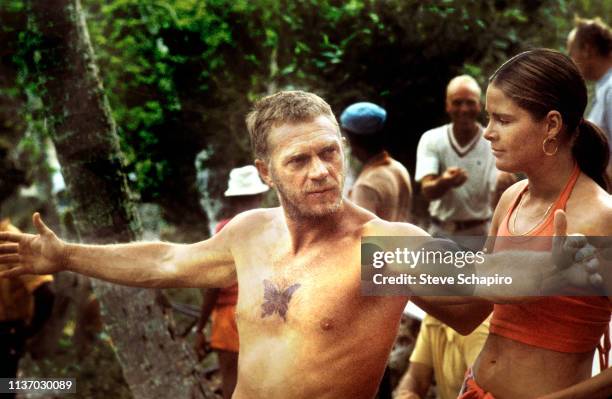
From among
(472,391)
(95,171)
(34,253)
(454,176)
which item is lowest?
(472,391)

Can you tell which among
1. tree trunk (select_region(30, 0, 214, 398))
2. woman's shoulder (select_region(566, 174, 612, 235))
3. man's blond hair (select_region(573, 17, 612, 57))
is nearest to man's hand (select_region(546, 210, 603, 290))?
woman's shoulder (select_region(566, 174, 612, 235))

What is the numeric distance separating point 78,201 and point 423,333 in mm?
2335

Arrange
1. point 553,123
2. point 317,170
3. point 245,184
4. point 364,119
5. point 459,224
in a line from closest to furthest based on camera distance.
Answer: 1. point 553,123
2. point 317,170
3. point 364,119
4. point 245,184
5. point 459,224

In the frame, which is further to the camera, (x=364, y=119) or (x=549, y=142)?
(x=364, y=119)

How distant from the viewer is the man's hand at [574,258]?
2295 mm

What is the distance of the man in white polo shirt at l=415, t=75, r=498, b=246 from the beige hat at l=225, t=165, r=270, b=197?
107cm

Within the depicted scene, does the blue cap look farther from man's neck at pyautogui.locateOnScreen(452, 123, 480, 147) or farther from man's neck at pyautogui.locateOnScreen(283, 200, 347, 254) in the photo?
man's neck at pyautogui.locateOnScreen(283, 200, 347, 254)

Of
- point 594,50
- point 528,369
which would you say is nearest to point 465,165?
point 594,50

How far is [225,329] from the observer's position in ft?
17.4

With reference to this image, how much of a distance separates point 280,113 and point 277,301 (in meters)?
0.67

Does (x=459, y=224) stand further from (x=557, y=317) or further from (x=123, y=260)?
(x=557, y=317)

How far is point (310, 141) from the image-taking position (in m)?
3.02

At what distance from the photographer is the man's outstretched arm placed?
3316mm

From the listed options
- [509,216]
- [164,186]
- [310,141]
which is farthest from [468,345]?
[164,186]
